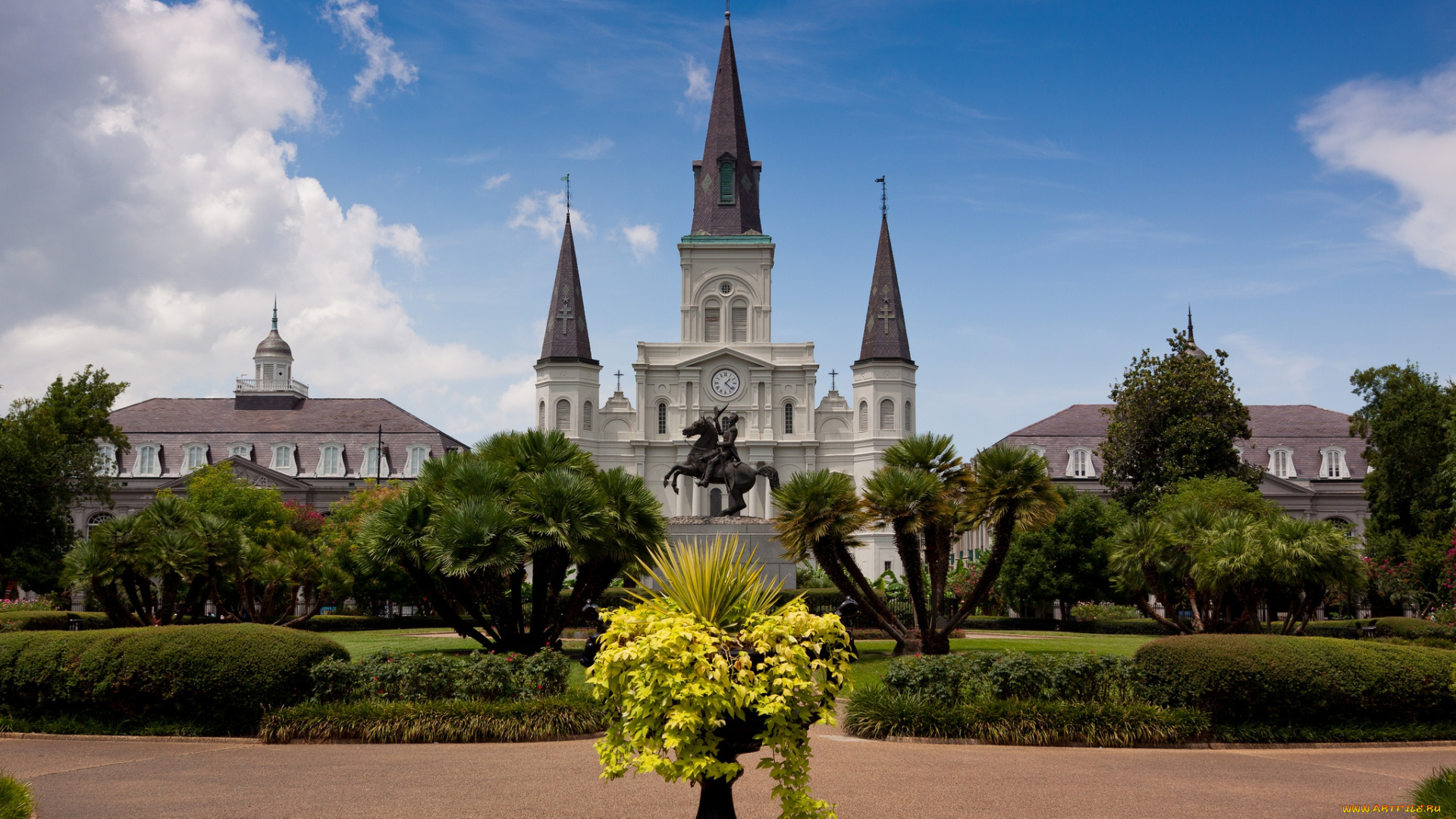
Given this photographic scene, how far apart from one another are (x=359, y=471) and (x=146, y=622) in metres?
54.8

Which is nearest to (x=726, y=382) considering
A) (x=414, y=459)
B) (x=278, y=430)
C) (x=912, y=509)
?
(x=414, y=459)

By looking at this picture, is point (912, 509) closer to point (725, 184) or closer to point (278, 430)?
point (725, 184)

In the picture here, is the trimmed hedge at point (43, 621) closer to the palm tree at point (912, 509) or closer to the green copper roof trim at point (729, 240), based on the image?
the palm tree at point (912, 509)

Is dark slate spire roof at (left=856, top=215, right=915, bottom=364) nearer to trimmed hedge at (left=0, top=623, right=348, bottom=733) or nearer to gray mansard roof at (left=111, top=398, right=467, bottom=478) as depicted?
gray mansard roof at (left=111, top=398, right=467, bottom=478)

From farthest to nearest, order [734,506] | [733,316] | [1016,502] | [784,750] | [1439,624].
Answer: [733,316]
[734,506]
[1439,624]
[1016,502]
[784,750]

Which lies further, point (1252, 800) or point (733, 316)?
point (733, 316)

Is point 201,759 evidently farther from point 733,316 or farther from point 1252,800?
point 733,316

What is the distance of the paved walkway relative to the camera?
10.5 m

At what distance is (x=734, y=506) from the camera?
3156 centimetres

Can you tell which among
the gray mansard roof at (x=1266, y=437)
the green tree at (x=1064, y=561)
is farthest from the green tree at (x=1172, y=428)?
the gray mansard roof at (x=1266, y=437)

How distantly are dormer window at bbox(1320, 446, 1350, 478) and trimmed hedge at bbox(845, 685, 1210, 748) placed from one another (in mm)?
71135

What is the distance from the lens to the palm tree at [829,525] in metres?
22.9

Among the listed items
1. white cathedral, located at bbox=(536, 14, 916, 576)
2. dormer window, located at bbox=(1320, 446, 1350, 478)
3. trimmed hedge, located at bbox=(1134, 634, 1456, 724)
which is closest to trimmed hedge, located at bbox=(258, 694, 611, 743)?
trimmed hedge, located at bbox=(1134, 634, 1456, 724)

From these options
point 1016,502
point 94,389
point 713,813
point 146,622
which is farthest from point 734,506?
point 94,389
